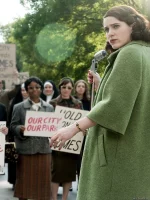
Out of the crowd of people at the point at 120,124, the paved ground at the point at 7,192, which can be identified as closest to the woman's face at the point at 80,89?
the paved ground at the point at 7,192

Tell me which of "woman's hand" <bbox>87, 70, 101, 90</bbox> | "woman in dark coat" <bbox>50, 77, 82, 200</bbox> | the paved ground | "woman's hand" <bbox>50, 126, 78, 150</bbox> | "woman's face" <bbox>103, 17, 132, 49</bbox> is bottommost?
the paved ground

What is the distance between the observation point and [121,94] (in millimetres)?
3320

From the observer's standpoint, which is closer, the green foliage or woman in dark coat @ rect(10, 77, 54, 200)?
woman in dark coat @ rect(10, 77, 54, 200)

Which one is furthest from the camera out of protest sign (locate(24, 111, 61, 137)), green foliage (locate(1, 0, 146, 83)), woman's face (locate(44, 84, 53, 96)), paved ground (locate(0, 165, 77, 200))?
green foliage (locate(1, 0, 146, 83))

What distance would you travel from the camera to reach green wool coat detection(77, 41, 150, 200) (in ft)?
10.9

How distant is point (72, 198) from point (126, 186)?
6.40m

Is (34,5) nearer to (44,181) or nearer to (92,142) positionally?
(44,181)

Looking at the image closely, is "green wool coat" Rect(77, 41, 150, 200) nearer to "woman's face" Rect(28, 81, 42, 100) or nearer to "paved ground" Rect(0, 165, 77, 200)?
"woman's face" Rect(28, 81, 42, 100)

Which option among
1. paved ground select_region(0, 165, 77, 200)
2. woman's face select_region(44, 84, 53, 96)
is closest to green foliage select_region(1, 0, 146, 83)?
woman's face select_region(44, 84, 53, 96)

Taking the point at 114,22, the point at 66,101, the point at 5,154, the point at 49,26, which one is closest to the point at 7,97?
the point at 66,101

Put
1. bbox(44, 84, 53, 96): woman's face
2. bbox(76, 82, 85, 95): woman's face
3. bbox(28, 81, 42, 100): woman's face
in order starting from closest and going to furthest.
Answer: bbox(28, 81, 42, 100): woman's face → bbox(76, 82, 85, 95): woman's face → bbox(44, 84, 53, 96): woman's face

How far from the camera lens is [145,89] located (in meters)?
3.38

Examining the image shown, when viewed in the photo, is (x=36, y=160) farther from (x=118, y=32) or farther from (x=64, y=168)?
(x=118, y=32)

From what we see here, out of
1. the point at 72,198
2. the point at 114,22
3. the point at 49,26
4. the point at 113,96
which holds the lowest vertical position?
the point at 72,198
